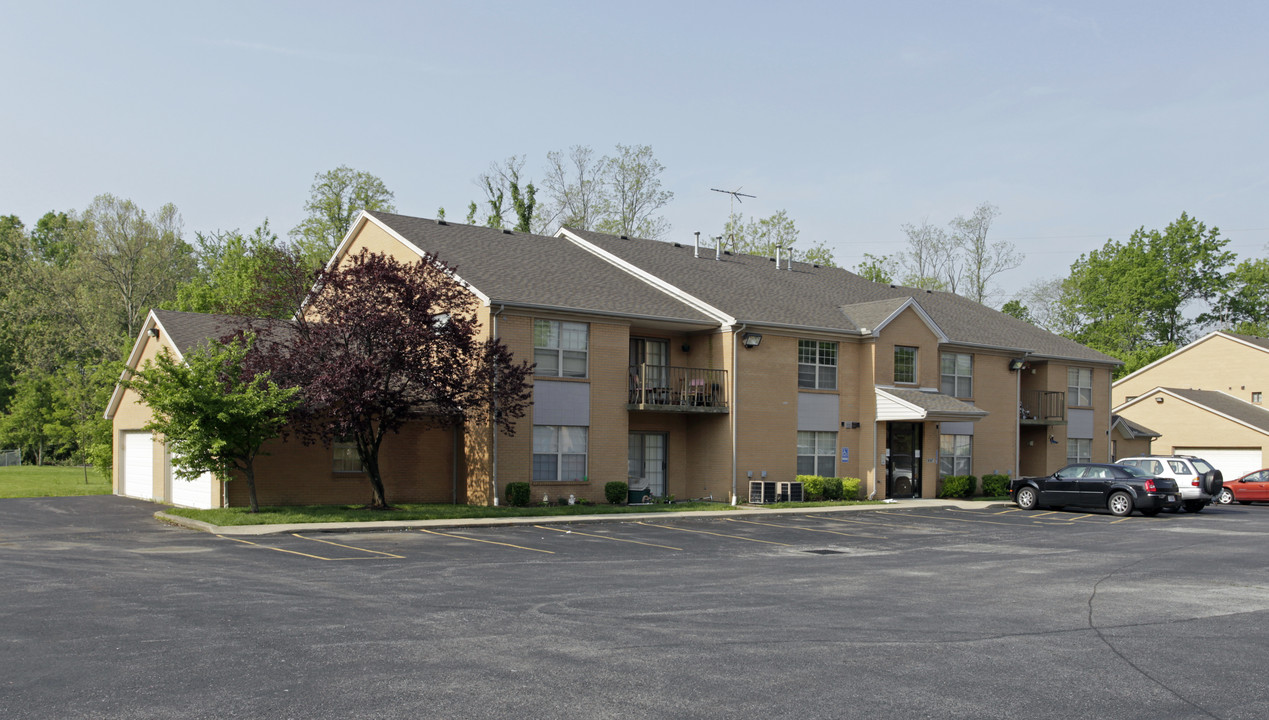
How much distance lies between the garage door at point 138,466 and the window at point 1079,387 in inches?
1343

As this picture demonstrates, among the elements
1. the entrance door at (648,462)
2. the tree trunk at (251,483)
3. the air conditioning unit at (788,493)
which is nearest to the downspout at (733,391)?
the air conditioning unit at (788,493)

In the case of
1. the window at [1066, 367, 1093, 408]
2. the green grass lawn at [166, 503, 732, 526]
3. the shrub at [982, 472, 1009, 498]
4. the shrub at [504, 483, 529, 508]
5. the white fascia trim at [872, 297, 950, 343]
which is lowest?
the shrub at [982, 472, 1009, 498]

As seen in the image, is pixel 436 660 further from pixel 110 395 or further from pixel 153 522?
pixel 110 395

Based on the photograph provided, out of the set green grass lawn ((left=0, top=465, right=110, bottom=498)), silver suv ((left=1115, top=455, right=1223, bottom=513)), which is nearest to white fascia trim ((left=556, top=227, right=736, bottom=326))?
silver suv ((left=1115, top=455, right=1223, bottom=513))

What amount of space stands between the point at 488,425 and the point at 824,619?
15.9 metres

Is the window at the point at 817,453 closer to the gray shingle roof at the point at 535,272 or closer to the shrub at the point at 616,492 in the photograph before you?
the gray shingle roof at the point at 535,272

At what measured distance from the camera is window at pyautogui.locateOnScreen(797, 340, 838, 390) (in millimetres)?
31344

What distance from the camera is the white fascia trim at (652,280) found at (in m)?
29.5

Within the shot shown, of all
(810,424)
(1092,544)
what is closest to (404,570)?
(1092,544)

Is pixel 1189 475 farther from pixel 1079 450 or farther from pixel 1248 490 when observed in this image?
pixel 1079 450

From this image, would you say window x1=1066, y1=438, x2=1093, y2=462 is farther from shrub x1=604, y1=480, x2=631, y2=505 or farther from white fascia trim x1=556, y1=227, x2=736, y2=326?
shrub x1=604, y1=480, x2=631, y2=505

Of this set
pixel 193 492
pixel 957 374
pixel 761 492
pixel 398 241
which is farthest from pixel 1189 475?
pixel 193 492

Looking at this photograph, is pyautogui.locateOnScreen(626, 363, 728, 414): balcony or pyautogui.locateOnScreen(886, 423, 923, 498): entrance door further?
pyautogui.locateOnScreen(886, 423, 923, 498): entrance door

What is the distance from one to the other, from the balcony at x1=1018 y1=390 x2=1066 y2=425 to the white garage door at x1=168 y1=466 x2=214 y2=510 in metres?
29.4
